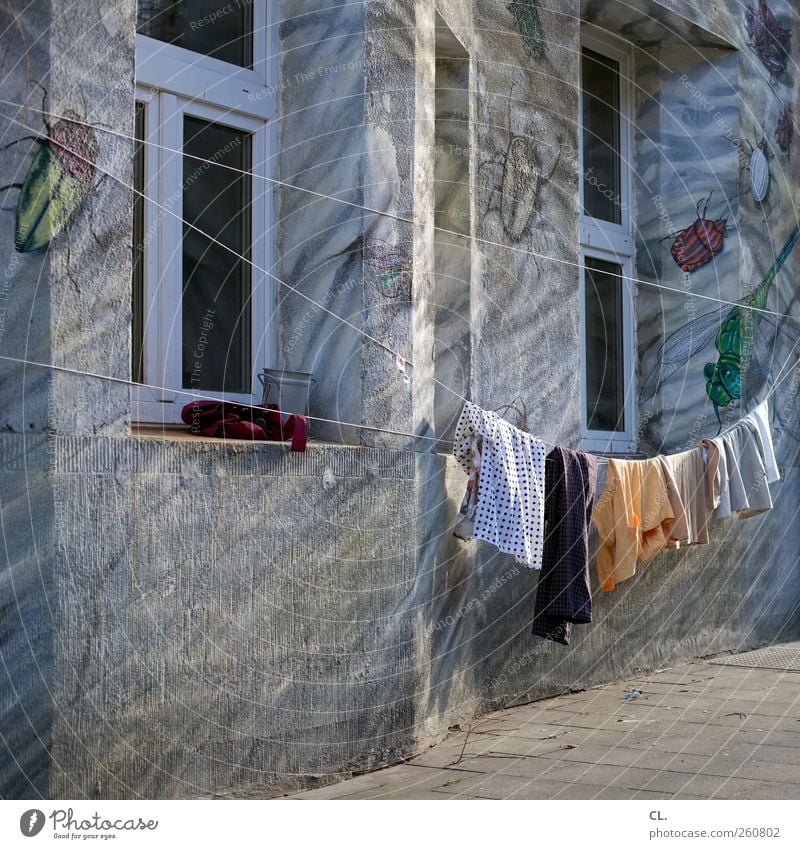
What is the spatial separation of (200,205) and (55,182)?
47.5 inches

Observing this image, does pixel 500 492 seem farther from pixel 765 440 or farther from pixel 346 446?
pixel 765 440

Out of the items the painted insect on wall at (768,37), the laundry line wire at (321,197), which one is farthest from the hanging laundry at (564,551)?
the painted insect on wall at (768,37)

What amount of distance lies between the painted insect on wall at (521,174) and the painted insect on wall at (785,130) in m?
2.62

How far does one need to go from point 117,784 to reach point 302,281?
2159mm

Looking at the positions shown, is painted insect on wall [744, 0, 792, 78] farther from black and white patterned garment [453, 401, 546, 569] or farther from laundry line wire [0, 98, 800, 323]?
black and white patterned garment [453, 401, 546, 569]

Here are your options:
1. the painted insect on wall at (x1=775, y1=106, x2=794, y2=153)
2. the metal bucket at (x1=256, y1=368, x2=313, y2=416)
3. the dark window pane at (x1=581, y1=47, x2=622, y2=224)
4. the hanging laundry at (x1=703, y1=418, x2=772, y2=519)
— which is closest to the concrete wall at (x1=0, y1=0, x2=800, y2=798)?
the metal bucket at (x1=256, y1=368, x2=313, y2=416)

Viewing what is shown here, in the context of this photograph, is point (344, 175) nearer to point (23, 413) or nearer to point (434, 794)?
point (23, 413)

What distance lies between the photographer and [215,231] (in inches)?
194

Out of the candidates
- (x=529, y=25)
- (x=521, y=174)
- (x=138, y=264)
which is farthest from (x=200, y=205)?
(x=529, y=25)

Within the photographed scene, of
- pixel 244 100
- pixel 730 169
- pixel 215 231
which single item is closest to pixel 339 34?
pixel 244 100

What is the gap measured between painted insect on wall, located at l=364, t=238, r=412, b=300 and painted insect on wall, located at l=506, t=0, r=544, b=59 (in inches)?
73.2

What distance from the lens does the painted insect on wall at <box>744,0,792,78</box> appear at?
8281 millimetres

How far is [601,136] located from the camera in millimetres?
7812

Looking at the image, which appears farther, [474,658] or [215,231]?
[474,658]
